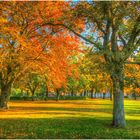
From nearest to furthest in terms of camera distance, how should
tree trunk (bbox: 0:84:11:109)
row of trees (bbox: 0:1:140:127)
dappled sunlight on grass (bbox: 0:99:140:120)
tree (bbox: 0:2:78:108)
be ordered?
row of trees (bbox: 0:1:140:127) < dappled sunlight on grass (bbox: 0:99:140:120) < tree (bbox: 0:2:78:108) < tree trunk (bbox: 0:84:11:109)

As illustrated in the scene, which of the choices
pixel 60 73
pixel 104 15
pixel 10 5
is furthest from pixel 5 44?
pixel 104 15

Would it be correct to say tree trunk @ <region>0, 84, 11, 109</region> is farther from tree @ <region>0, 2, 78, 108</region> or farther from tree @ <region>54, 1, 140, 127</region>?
tree @ <region>54, 1, 140, 127</region>

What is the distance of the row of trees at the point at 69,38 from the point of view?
19.4 m

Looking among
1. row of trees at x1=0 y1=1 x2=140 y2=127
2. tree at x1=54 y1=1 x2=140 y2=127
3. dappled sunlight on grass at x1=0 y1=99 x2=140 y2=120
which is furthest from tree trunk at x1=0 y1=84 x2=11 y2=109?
tree at x1=54 y1=1 x2=140 y2=127

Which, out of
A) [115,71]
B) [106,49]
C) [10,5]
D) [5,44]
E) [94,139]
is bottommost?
[94,139]

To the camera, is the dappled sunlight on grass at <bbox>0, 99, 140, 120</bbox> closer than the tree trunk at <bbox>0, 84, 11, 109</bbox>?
Yes

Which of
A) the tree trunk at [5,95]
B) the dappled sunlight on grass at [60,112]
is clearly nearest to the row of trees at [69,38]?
the tree trunk at [5,95]

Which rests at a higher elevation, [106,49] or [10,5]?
[10,5]

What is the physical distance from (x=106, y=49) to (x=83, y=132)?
5353 millimetres

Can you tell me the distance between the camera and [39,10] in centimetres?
3053

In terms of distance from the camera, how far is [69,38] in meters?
36.9

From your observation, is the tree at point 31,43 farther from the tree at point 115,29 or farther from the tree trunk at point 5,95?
the tree at point 115,29

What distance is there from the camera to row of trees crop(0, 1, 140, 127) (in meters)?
19.4

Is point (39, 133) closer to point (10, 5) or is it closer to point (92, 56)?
point (92, 56)
